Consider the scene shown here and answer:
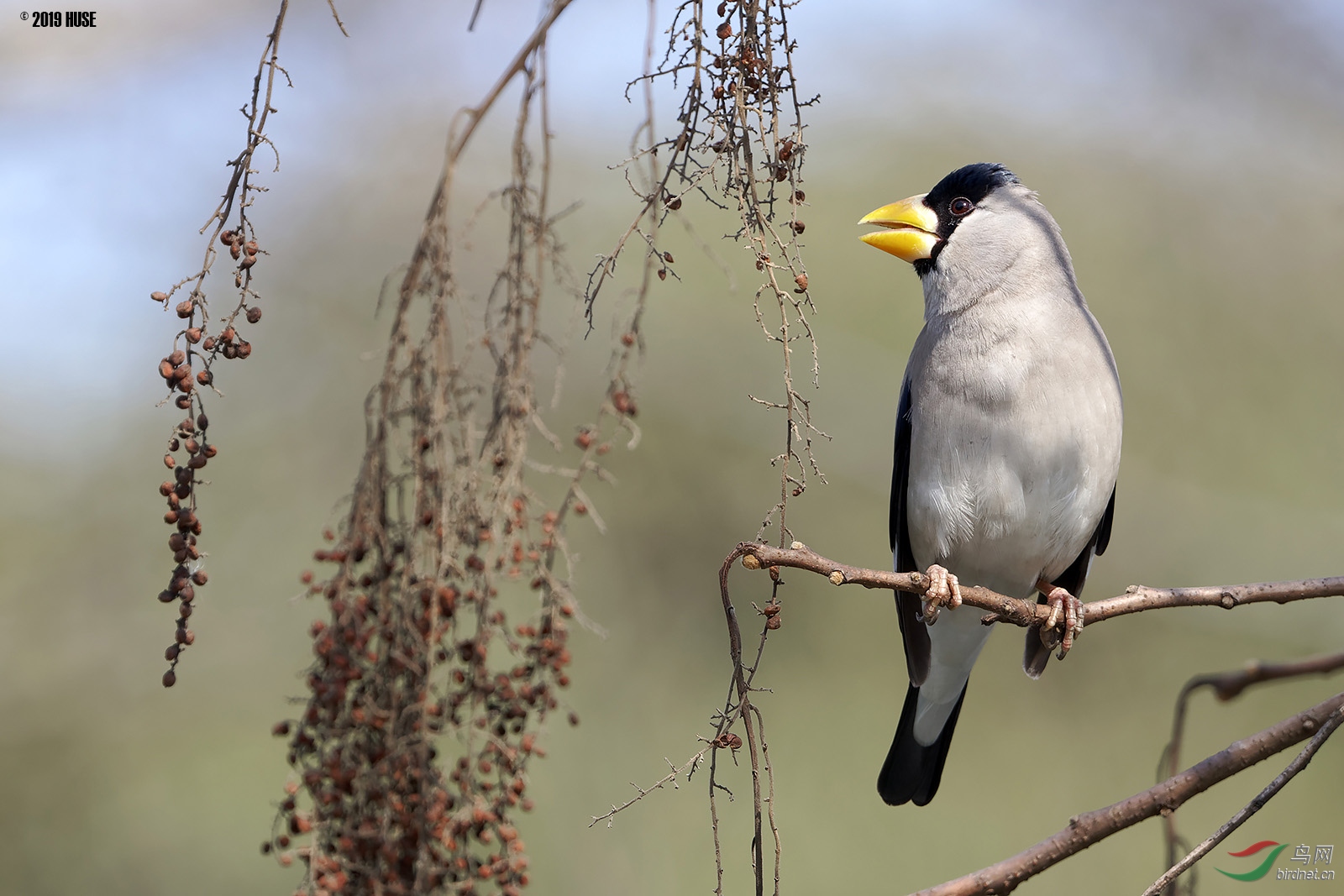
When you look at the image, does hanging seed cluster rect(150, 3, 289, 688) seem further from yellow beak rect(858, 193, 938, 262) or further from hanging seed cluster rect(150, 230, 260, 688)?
yellow beak rect(858, 193, 938, 262)

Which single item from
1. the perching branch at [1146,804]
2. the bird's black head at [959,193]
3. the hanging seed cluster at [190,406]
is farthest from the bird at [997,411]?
the hanging seed cluster at [190,406]

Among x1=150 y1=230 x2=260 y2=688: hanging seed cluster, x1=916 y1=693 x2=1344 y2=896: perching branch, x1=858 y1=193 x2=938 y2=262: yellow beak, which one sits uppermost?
x1=858 y1=193 x2=938 y2=262: yellow beak

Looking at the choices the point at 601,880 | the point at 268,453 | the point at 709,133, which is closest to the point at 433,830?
the point at 709,133

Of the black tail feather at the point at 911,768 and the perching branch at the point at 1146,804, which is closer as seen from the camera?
the perching branch at the point at 1146,804

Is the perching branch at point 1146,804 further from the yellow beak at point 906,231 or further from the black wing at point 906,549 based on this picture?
the yellow beak at point 906,231

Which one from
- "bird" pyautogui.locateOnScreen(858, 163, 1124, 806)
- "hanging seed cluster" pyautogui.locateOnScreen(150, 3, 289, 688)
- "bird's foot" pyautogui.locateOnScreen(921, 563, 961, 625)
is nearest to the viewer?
"hanging seed cluster" pyautogui.locateOnScreen(150, 3, 289, 688)

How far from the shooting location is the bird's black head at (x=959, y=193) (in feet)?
10.2

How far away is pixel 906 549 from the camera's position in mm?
3371

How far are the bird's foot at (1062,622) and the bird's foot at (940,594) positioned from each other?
12.7 inches

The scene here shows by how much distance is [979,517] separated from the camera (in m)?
2.96

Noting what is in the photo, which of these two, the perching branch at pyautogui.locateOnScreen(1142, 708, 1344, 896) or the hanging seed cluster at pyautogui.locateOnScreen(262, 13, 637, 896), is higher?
the hanging seed cluster at pyautogui.locateOnScreen(262, 13, 637, 896)

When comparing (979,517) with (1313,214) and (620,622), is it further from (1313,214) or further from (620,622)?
(1313,214)

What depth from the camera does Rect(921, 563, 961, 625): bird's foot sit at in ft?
7.71

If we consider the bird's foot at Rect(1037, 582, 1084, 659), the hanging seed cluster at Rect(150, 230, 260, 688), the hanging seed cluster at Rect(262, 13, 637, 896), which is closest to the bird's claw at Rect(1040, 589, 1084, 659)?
the bird's foot at Rect(1037, 582, 1084, 659)
